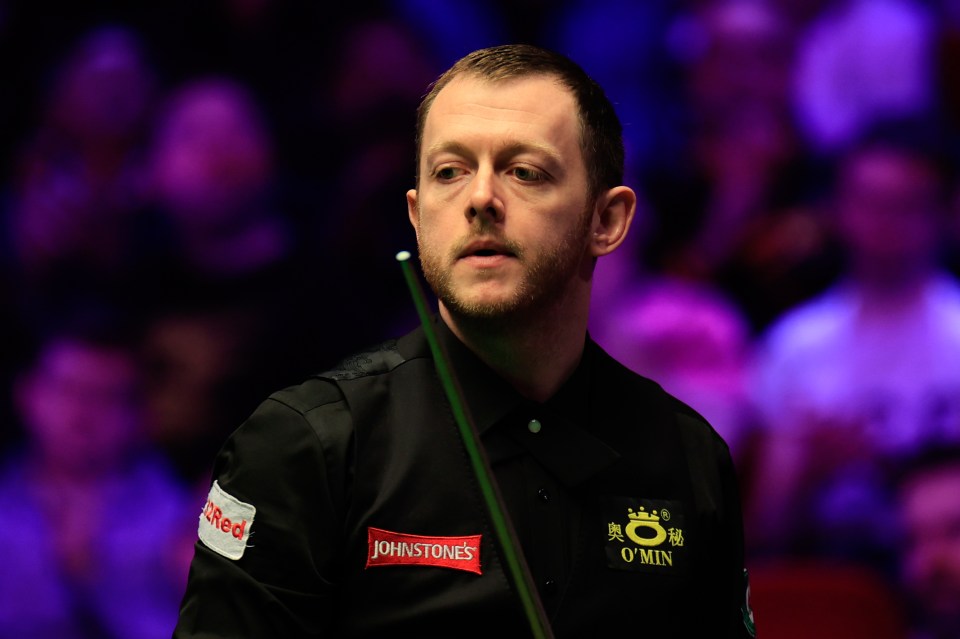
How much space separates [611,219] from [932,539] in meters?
2.21

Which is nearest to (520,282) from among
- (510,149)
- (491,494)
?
(510,149)

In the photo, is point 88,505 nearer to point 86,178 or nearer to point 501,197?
point 86,178

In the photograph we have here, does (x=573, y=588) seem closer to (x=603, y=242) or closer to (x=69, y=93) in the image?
(x=603, y=242)

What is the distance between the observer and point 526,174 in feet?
6.08

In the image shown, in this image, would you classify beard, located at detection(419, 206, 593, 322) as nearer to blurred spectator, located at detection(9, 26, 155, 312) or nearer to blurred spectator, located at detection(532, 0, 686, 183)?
blurred spectator, located at detection(532, 0, 686, 183)

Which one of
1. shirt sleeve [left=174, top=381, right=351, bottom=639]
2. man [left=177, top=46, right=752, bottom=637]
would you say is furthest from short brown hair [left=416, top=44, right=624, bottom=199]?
shirt sleeve [left=174, top=381, right=351, bottom=639]

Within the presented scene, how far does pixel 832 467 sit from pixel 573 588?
224cm

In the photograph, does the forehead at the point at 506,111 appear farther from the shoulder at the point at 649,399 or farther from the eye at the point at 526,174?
the shoulder at the point at 649,399

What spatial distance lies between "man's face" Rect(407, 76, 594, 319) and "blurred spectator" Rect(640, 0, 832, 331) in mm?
2102

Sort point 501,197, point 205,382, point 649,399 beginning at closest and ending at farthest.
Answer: point 501,197, point 649,399, point 205,382

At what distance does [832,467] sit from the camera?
3.86 meters

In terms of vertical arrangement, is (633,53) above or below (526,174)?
above

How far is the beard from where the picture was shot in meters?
1.81

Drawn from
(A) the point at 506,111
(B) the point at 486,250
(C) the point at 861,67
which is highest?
(C) the point at 861,67
